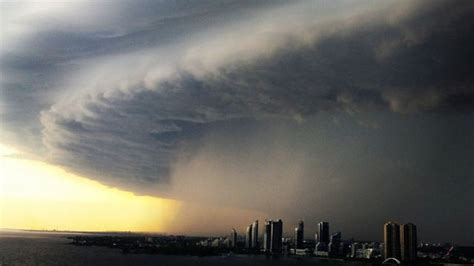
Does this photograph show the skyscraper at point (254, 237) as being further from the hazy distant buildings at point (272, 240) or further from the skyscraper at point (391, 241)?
the skyscraper at point (391, 241)

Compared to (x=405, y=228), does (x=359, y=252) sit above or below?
below

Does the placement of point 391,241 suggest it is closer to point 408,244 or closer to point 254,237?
point 408,244

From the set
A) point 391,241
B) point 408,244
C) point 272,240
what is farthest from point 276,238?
point 408,244

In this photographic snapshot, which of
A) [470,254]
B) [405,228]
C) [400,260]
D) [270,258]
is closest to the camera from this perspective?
[470,254]

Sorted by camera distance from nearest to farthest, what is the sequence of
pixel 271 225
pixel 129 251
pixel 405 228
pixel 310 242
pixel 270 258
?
pixel 405 228 < pixel 271 225 < pixel 270 258 < pixel 310 242 < pixel 129 251

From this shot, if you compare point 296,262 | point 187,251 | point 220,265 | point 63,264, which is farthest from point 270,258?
point 63,264

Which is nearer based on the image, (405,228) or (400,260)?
(405,228)

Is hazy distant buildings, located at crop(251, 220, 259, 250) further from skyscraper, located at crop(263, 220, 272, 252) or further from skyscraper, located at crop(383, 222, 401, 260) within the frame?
skyscraper, located at crop(383, 222, 401, 260)

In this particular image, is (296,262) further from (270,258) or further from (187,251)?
(187,251)
